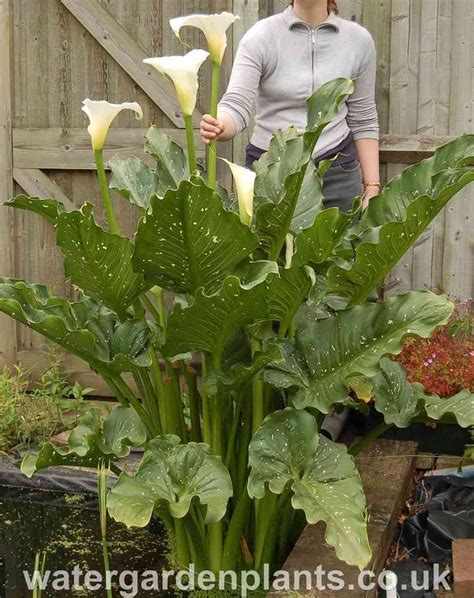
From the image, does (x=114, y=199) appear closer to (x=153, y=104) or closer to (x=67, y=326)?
(x=153, y=104)

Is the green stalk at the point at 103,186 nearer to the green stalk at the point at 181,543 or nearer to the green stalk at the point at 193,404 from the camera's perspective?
the green stalk at the point at 193,404

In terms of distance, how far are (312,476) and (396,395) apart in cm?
45

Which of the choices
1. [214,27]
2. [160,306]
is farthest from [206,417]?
[214,27]

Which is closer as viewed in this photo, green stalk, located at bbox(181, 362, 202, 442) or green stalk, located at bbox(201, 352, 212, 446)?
green stalk, located at bbox(201, 352, 212, 446)

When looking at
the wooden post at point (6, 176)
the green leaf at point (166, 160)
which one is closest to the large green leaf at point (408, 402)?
the green leaf at point (166, 160)

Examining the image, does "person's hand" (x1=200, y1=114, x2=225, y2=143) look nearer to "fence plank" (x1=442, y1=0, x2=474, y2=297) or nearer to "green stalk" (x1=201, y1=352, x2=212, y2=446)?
"green stalk" (x1=201, y1=352, x2=212, y2=446)

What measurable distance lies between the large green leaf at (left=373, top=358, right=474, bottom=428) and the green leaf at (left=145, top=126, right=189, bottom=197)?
91cm

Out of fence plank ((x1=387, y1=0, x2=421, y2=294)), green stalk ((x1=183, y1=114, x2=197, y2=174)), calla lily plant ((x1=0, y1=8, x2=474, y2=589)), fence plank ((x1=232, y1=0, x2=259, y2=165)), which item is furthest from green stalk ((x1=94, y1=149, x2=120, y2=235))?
fence plank ((x1=387, y1=0, x2=421, y2=294))

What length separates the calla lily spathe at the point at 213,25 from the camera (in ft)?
8.43

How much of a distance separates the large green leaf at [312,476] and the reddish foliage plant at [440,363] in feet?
4.24

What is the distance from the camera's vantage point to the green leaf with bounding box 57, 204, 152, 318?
259 centimetres

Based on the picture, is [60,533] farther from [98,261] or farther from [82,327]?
[98,261]

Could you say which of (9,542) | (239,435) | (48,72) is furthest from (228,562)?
(48,72)

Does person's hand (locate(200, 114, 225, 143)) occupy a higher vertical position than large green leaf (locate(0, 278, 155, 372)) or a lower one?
higher
